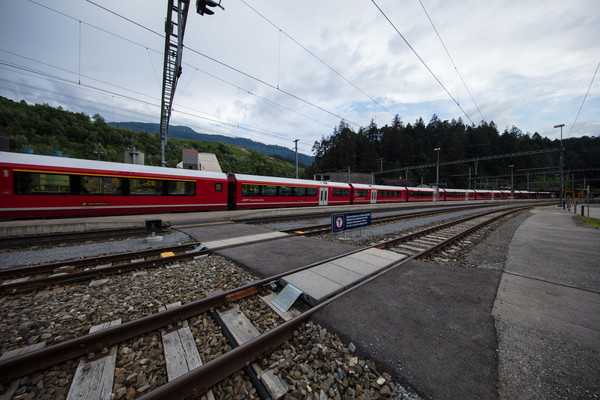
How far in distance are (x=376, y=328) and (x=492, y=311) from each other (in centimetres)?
205

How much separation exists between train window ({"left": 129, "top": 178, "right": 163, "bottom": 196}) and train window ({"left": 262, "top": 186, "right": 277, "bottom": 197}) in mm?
6977

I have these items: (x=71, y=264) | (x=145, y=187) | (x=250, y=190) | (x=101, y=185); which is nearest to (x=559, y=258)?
(x=71, y=264)

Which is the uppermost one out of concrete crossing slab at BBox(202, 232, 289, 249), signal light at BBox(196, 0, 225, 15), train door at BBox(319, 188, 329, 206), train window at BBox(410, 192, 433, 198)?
signal light at BBox(196, 0, 225, 15)

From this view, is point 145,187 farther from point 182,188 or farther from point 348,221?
point 348,221

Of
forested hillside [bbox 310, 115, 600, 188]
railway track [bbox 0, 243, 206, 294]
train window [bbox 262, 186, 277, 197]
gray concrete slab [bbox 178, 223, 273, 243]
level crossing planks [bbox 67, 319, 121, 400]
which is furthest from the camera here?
forested hillside [bbox 310, 115, 600, 188]

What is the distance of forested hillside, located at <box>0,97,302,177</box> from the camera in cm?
7444

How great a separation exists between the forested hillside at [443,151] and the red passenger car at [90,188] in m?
64.0

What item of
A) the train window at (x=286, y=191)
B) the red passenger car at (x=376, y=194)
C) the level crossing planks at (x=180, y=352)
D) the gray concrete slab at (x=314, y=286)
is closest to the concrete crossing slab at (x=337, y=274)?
the gray concrete slab at (x=314, y=286)

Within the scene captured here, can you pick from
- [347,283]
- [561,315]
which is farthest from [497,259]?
[347,283]

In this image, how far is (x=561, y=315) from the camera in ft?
11.2

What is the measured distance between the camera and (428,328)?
3.04 m

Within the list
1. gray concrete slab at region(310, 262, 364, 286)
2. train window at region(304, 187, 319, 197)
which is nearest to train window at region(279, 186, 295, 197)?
train window at region(304, 187, 319, 197)

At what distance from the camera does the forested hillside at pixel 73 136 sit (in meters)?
74.4

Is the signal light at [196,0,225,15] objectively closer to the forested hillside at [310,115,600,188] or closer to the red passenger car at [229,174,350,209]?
the red passenger car at [229,174,350,209]
